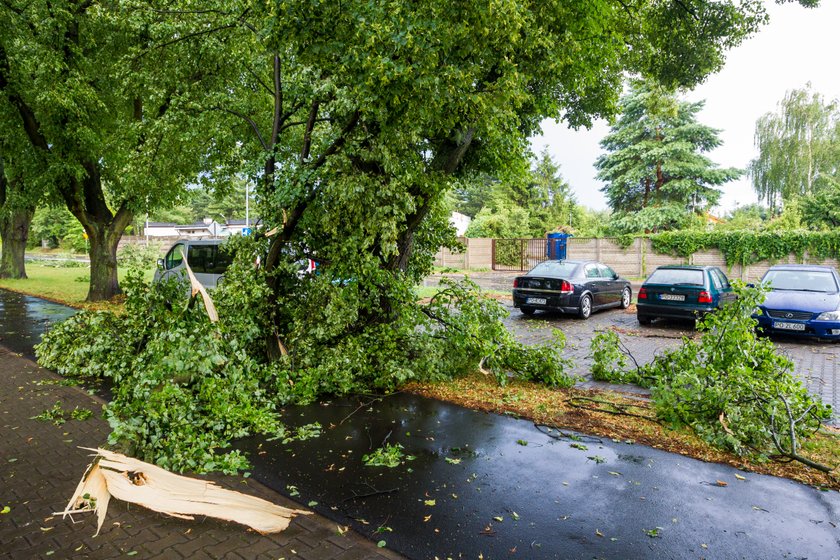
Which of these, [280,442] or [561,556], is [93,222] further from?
[561,556]

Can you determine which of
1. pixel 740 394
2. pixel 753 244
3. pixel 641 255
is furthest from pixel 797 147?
pixel 740 394

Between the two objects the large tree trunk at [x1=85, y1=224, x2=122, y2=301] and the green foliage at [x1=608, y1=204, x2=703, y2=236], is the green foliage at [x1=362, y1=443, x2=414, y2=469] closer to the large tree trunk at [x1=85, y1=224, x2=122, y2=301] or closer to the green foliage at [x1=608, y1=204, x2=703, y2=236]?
the large tree trunk at [x1=85, y1=224, x2=122, y2=301]

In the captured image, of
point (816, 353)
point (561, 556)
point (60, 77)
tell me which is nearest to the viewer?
point (561, 556)

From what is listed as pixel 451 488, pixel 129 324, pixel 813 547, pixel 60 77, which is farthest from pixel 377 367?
pixel 60 77

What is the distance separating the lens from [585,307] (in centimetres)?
1359

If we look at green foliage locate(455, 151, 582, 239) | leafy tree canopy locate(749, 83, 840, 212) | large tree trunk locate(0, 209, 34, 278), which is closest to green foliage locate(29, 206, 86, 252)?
large tree trunk locate(0, 209, 34, 278)

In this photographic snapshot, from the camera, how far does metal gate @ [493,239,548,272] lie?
28.8m

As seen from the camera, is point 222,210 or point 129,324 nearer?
point 129,324

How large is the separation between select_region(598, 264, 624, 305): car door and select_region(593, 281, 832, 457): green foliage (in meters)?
8.94

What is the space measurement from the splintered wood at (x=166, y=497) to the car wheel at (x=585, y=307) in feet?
36.4

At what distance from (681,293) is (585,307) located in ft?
8.28

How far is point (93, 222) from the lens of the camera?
600 inches

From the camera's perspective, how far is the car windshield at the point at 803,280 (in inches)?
424

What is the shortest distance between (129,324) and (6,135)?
1154cm
